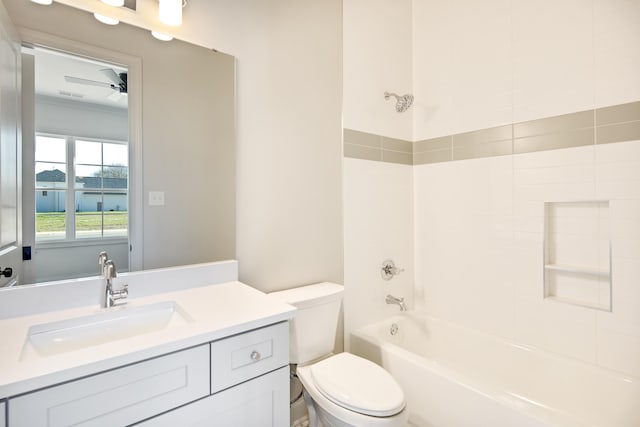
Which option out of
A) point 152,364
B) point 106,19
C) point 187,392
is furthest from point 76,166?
point 187,392

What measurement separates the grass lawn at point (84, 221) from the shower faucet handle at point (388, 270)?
155cm

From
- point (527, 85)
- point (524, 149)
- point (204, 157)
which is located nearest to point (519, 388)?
point (524, 149)

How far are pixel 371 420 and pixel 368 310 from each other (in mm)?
929

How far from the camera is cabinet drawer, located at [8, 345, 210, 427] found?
0.72 metres

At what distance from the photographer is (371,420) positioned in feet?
3.84

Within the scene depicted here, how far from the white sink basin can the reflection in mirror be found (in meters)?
0.22

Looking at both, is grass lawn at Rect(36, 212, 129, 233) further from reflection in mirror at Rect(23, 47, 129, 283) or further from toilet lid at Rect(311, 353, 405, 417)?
toilet lid at Rect(311, 353, 405, 417)

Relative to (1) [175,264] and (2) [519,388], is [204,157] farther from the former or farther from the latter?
(2) [519,388]

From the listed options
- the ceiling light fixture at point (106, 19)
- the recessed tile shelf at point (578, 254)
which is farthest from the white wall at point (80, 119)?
the recessed tile shelf at point (578, 254)

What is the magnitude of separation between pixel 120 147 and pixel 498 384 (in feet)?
7.50

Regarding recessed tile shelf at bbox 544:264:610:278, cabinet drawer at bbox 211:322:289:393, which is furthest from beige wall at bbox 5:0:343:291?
recessed tile shelf at bbox 544:264:610:278

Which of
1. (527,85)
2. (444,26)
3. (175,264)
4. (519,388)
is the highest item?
(444,26)

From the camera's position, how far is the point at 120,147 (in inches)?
50.5

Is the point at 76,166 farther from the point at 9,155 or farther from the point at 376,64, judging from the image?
the point at 376,64
